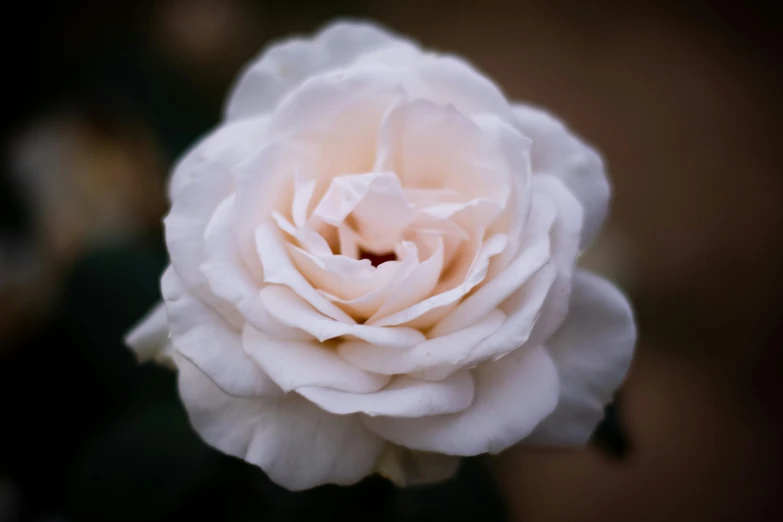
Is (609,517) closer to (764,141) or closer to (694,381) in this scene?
(694,381)

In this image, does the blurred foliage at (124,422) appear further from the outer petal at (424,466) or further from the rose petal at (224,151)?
the rose petal at (224,151)

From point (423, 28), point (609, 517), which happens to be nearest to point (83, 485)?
point (609, 517)

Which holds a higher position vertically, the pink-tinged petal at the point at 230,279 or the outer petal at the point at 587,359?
the pink-tinged petal at the point at 230,279

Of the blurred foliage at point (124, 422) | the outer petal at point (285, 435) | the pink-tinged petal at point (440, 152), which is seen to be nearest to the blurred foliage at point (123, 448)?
the blurred foliage at point (124, 422)

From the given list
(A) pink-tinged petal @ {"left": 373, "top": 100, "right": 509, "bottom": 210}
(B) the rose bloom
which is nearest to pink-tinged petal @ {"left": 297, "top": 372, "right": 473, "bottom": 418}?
(B) the rose bloom

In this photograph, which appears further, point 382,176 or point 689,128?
point 689,128

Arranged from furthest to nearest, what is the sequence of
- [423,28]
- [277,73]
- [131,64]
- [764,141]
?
[423,28]
[764,141]
[131,64]
[277,73]

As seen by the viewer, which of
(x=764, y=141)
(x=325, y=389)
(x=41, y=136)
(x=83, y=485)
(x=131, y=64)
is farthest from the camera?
(x=764, y=141)
